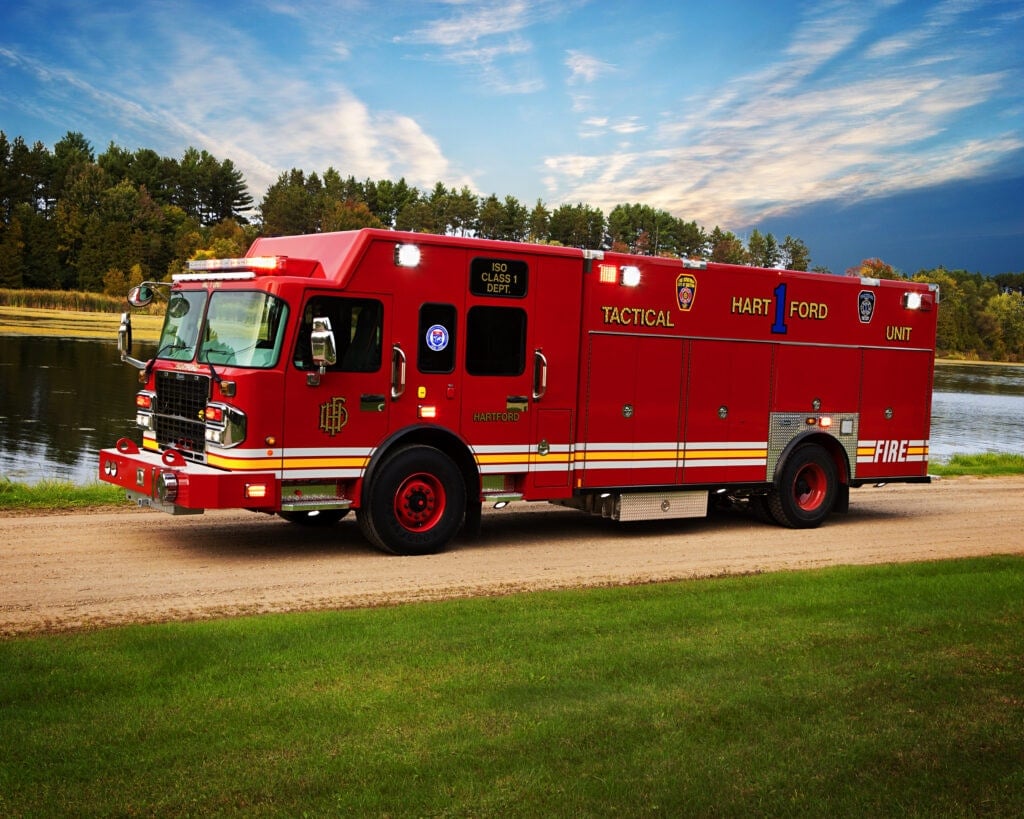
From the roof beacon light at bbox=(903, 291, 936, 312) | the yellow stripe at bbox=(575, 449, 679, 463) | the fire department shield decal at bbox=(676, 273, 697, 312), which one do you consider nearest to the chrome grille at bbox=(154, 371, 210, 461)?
the yellow stripe at bbox=(575, 449, 679, 463)

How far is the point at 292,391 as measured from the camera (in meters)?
10.9

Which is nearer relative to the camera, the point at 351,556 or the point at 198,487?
the point at 198,487

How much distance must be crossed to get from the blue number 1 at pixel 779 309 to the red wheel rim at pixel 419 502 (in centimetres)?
506

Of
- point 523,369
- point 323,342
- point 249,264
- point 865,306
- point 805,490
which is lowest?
point 805,490

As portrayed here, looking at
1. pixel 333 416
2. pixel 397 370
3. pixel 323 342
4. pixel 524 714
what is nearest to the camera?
pixel 524 714

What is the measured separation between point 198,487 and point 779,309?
7572mm

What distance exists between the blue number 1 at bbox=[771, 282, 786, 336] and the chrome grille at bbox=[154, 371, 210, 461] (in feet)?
23.4

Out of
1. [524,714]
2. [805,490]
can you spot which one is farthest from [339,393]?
[805,490]

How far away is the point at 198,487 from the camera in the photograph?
10625 millimetres

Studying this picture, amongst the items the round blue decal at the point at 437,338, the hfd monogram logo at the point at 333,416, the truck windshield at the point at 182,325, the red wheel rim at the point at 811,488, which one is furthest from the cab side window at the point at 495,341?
the red wheel rim at the point at 811,488

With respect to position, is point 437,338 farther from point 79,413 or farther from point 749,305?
point 79,413

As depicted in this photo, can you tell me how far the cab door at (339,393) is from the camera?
35.8 ft

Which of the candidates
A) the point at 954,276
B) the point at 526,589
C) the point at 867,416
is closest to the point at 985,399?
the point at 867,416

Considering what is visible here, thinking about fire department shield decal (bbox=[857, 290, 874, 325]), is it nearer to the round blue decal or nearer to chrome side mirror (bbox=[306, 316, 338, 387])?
the round blue decal
